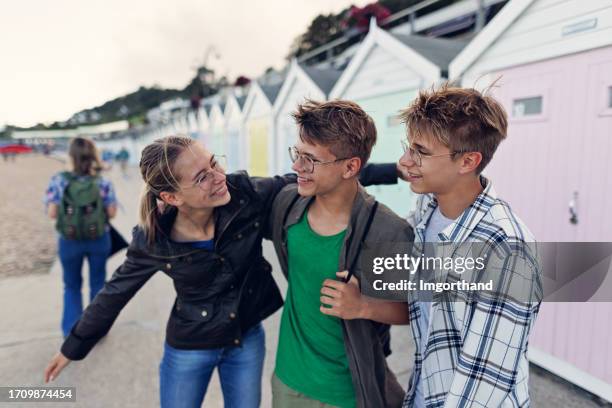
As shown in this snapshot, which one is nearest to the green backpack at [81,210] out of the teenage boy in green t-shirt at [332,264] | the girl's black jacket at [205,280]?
the girl's black jacket at [205,280]

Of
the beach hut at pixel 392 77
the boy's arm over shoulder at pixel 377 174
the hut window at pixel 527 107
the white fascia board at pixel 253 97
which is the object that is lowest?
the boy's arm over shoulder at pixel 377 174

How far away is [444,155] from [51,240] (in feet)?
33.4

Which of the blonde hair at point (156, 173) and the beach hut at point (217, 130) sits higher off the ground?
the beach hut at point (217, 130)

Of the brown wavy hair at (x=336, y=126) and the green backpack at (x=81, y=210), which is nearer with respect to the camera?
the brown wavy hair at (x=336, y=126)

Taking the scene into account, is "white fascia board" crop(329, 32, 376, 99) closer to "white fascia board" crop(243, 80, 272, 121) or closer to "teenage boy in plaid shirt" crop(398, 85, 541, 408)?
"white fascia board" crop(243, 80, 272, 121)

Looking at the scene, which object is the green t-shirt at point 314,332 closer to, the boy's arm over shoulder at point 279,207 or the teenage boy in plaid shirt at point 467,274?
the boy's arm over shoulder at point 279,207

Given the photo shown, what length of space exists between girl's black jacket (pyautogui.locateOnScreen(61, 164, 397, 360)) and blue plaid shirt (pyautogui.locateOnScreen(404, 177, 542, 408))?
3.47ft

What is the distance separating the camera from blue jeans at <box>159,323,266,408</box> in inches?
78.3

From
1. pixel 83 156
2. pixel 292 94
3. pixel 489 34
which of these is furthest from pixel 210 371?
pixel 292 94

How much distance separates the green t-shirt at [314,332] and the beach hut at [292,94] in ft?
20.7

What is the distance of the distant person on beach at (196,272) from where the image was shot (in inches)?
74.7

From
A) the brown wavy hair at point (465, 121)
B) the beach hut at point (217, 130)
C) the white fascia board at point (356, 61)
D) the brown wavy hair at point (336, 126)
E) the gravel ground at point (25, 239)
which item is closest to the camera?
the brown wavy hair at point (465, 121)

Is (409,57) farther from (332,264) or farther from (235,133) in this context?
(235,133)

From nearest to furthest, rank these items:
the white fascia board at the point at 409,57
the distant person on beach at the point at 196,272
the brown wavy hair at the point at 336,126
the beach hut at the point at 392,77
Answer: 1. the brown wavy hair at the point at 336,126
2. the distant person on beach at the point at 196,272
3. the white fascia board at the point at 409,57
4. the beach hut at the point at 392,77
